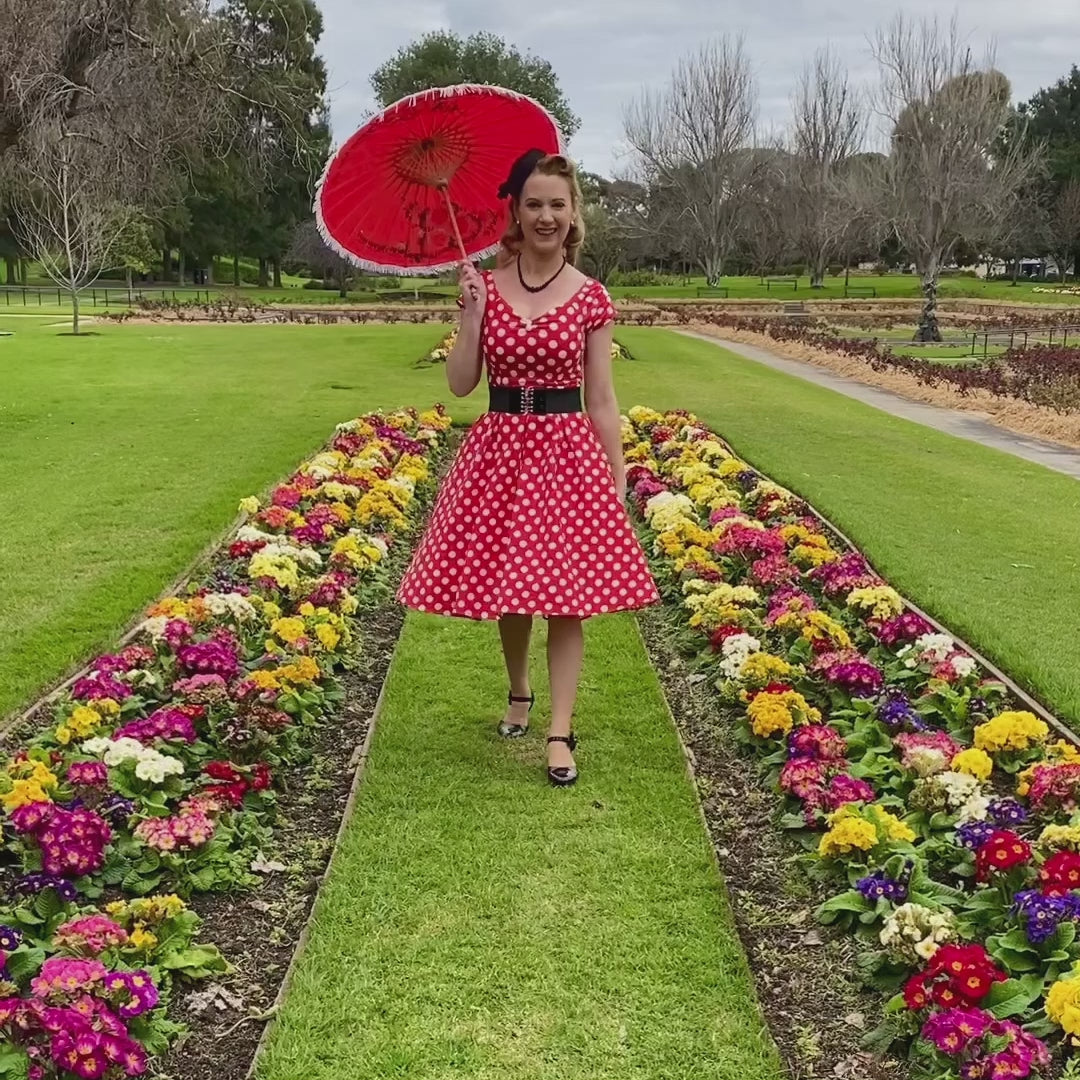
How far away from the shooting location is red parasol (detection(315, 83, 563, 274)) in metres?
3.66

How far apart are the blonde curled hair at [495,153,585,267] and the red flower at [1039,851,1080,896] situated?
2073 mm

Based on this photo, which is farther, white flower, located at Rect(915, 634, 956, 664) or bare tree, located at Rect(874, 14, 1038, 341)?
bare tree, located at Rect(874, 14, 1038, 341)

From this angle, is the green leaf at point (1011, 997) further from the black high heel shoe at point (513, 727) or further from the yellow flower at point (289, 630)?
the yellow flower at point (289, 630)

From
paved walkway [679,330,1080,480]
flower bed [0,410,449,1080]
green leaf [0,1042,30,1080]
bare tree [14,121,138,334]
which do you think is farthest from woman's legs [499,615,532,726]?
bare tree [14,121,138,334]

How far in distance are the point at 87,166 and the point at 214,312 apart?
22013 mm

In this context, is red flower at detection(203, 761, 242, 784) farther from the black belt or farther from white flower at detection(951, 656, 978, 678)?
white flower at detection(951, 656, 978, 678)

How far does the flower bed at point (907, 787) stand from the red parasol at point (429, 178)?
1786 mm

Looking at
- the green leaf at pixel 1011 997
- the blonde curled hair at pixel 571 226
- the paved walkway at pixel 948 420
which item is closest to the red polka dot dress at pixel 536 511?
the blonde curled hair at pixel 571 226

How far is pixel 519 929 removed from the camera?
288 centimetres

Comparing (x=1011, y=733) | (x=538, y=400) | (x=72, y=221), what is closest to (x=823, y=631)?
(x=1011, y=733)

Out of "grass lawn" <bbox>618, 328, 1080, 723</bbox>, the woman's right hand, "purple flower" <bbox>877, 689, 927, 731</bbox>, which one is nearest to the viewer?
the woman's right hand

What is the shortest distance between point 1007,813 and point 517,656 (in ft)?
5.08

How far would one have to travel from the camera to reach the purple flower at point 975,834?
295 centimetres

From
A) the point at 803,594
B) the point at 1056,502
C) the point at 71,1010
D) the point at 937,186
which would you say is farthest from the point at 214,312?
the point at 71,1010
